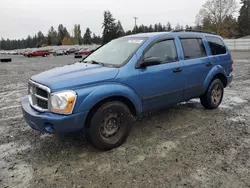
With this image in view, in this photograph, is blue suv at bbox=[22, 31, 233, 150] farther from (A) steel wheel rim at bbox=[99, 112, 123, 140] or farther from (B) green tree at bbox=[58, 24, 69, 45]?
(B) green tree at bbox=[58, 24, 69, 45]

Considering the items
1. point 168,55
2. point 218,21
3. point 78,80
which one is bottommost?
point 78,80

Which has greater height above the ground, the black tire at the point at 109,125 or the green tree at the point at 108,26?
the green tree at the point at 108,26

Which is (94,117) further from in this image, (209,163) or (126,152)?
(209,163)

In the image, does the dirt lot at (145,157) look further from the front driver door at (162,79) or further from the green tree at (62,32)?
the green tree at (62,32)

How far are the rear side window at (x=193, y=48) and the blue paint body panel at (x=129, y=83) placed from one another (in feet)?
0.35

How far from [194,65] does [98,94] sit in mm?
2423

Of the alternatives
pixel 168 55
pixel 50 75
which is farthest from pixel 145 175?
pixel 168 55

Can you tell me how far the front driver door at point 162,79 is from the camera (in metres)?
3.99

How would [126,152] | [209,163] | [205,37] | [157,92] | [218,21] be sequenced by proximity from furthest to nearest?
[218,21]
[205,37]
[157,92]
[126,152]
[209,163]

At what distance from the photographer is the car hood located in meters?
3.27

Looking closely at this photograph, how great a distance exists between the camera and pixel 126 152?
3.62 meters

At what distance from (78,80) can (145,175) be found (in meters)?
1.63

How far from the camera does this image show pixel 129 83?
12.3ft

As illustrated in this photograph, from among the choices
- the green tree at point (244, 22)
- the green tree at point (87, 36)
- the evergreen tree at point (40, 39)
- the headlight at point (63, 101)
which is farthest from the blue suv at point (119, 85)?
the evergreen tree at point (40, 39)
